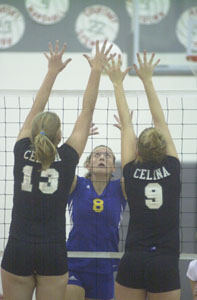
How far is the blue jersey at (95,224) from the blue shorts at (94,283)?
5cm

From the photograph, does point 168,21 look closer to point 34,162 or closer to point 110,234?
point 110,234

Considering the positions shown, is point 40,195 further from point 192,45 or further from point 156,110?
point 192,45

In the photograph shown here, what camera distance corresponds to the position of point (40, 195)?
2.97 meters

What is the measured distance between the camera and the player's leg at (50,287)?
291 cm

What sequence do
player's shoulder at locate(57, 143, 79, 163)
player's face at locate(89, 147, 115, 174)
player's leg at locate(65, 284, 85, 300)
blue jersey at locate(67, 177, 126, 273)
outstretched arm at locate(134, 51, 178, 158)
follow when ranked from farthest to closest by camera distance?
player's face at locate(89, 147, 115, 174)
blue jersey at locate(67, 177, 126, 273)
player's leg at locate(65, 284, 85, 300)
outstretched arm at locate(134, 51, 178, 158)
player's shoulder at locate(57, 143, 79, 163)

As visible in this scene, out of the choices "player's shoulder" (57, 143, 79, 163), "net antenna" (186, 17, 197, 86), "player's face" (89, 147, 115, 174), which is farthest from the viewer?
"net antenna" (186, 17, 197, 86)

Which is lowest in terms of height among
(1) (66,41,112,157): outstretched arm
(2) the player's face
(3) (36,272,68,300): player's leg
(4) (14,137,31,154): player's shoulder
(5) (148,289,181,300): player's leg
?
(5) (148,289,181,300): player's leg

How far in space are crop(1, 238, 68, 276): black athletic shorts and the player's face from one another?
1226 mm

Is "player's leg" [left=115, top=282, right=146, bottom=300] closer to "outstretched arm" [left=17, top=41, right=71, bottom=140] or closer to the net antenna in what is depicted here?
"outstretched arm" [left=17, top=41, right=71, bottom=140]

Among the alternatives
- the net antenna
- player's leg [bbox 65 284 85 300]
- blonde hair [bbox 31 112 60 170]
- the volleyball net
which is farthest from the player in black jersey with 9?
the net antenna

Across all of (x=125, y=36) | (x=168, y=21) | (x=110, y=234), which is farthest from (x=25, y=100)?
(x=110, y=234)

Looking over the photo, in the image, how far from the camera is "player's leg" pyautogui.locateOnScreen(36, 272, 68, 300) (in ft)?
9.55

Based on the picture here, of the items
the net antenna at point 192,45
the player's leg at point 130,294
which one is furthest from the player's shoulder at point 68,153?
the net antenna at point 192,45

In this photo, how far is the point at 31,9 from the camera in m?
8.03
